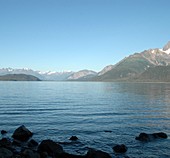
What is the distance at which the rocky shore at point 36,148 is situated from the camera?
80.3ft

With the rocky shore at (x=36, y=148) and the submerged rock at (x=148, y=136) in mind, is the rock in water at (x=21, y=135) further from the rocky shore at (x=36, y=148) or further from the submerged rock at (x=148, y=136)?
the submerged rock at (x=148, y=136)

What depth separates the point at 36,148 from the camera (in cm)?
2958

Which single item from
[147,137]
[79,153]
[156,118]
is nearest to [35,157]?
[79,153]

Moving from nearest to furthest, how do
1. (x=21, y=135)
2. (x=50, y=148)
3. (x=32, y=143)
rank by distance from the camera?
1. (x=50, y=148)
2. (x=32, y=143)
3. (x=21, y=135)

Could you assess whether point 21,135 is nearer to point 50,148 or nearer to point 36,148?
point 36,148

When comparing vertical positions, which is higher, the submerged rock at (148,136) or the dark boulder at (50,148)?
the dark boulder at (50,148)

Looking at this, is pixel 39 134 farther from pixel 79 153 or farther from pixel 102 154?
pixel 102 154

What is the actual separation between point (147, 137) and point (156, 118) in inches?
742

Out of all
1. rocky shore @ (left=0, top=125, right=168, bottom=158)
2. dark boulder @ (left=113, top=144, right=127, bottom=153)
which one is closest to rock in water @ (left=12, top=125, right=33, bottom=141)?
rocky shore @ (left=0, top=125, right=168, bottom=158)

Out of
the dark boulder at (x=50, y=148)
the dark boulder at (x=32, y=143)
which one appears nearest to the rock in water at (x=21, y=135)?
the dark boulder at (x=32, y=143)

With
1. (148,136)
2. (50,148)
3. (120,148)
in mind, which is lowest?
(120,148)

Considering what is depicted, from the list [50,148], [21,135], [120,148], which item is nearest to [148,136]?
[120,148]

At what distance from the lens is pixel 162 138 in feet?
115

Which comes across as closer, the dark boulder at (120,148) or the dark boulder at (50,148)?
the dark boulder at (50,148)
